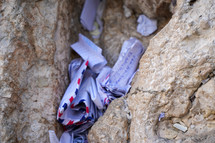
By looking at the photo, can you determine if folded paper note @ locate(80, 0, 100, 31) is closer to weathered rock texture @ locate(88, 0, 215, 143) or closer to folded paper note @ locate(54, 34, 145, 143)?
folded paper note @ locate(54, 34, 145, 143)

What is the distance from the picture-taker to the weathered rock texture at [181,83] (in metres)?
0.92

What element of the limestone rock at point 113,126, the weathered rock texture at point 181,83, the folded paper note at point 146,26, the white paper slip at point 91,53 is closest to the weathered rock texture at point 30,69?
the white paper slip at point 91,53

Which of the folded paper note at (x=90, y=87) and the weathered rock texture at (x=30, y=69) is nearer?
the weathered rock texture at (x=30, y=69)

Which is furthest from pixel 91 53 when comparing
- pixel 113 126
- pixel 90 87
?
pixel 113 126

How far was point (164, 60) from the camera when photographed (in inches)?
40.4

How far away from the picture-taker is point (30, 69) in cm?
123

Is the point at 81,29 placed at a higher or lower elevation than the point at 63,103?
higher

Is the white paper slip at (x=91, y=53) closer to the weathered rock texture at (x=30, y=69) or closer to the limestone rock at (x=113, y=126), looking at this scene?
the weathered rock texture at (x=30, y=69)

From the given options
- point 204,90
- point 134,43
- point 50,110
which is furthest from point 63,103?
point 204,90

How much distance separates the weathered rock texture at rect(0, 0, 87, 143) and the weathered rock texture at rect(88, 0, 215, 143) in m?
0.37

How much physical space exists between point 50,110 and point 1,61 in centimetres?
33

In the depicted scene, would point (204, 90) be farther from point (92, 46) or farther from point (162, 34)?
point (92, 46)

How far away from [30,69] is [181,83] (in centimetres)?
73

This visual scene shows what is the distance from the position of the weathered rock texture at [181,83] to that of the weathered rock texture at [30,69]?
0.37 m
